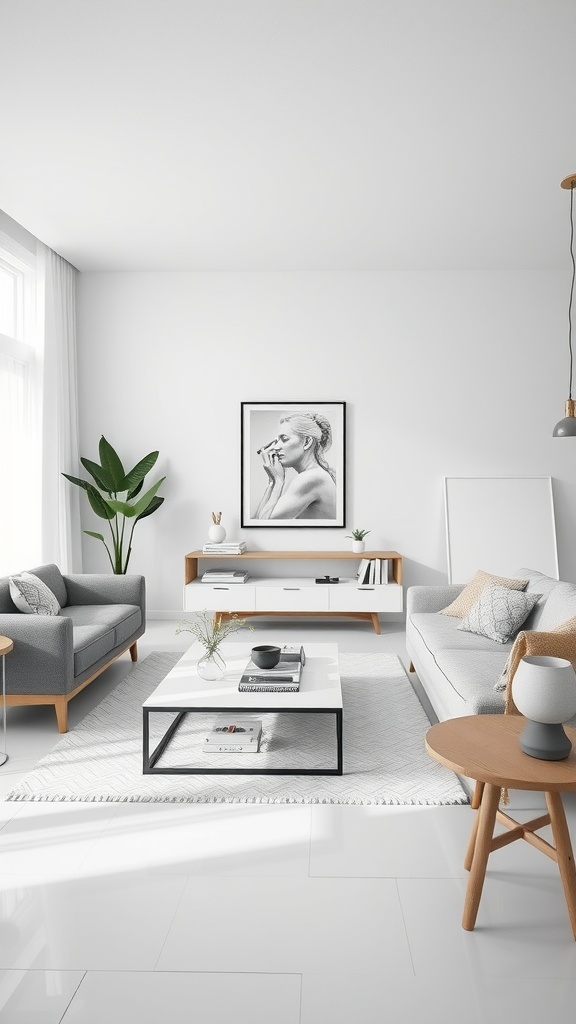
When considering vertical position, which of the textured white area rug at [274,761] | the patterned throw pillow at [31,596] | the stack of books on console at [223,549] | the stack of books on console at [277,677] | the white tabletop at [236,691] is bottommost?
the textured white area rug at [274,761]

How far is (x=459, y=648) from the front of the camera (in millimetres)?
3660

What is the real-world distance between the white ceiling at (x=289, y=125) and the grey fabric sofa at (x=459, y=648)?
2.40 m

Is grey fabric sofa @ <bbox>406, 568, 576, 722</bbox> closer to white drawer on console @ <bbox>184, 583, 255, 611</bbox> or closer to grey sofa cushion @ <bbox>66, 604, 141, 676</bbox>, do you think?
white drawer on console @ <bbox>184, 583, 255, 611</bbox>

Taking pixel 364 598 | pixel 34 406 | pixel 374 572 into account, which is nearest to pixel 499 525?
pixel 374 572

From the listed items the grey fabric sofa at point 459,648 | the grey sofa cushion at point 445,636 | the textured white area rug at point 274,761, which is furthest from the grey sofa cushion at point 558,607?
the textured white area rug at point 274,761

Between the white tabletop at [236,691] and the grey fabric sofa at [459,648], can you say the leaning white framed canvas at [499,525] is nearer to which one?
the grey fabric sofa at [459,648]

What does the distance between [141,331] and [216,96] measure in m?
3.12

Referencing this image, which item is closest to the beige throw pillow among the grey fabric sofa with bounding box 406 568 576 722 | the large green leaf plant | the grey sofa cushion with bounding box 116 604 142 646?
the grey fabric sofa with bounding box 406 568 576 722

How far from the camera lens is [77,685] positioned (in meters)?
3.63

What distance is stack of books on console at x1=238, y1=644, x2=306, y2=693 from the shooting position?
126 inches

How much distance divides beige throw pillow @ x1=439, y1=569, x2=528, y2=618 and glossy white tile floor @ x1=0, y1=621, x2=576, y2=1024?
5.24ft

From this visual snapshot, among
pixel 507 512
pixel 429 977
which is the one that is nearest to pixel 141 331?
pixel 507 512

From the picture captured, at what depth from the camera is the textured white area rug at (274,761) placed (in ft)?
9.21

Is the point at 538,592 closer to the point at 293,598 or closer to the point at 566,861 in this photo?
the point at 566,861
